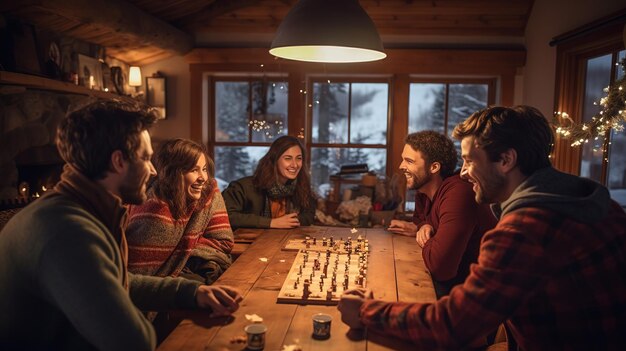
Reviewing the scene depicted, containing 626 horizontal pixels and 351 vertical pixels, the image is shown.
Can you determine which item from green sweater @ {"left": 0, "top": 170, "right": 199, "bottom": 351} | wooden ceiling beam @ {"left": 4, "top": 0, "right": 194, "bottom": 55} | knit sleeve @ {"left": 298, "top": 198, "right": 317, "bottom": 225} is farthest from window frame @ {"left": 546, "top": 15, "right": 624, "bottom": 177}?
green sweater @ {"left": 0, "top": 170, "right": 199, "bottom": 351}

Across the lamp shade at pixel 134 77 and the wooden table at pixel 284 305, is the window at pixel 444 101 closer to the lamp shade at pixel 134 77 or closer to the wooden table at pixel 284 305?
the lamp shade at pixel 134 77

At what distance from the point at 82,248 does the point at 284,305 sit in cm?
74

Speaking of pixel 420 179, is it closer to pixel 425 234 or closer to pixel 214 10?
pixel 425 234

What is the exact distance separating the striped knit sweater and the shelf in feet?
4.90

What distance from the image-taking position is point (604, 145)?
3.40 meters

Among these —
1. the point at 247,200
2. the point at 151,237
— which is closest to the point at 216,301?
the point at 151,237

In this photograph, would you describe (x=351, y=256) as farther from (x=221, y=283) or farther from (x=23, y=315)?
(x=23, y=315)

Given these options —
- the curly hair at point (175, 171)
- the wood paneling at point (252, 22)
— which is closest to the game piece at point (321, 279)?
Answer: the curly hair at point (175, 171)

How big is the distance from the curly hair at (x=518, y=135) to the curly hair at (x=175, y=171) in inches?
55.6

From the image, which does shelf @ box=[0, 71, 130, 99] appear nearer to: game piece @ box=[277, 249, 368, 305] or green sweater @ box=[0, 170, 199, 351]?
game piece @ box=[277, 249, 368, 305]

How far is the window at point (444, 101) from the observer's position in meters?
5.51

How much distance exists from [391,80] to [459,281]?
3355 mm

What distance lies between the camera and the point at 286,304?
Result: 1773mm

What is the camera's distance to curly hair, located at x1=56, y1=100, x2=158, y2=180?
1.37 meters
